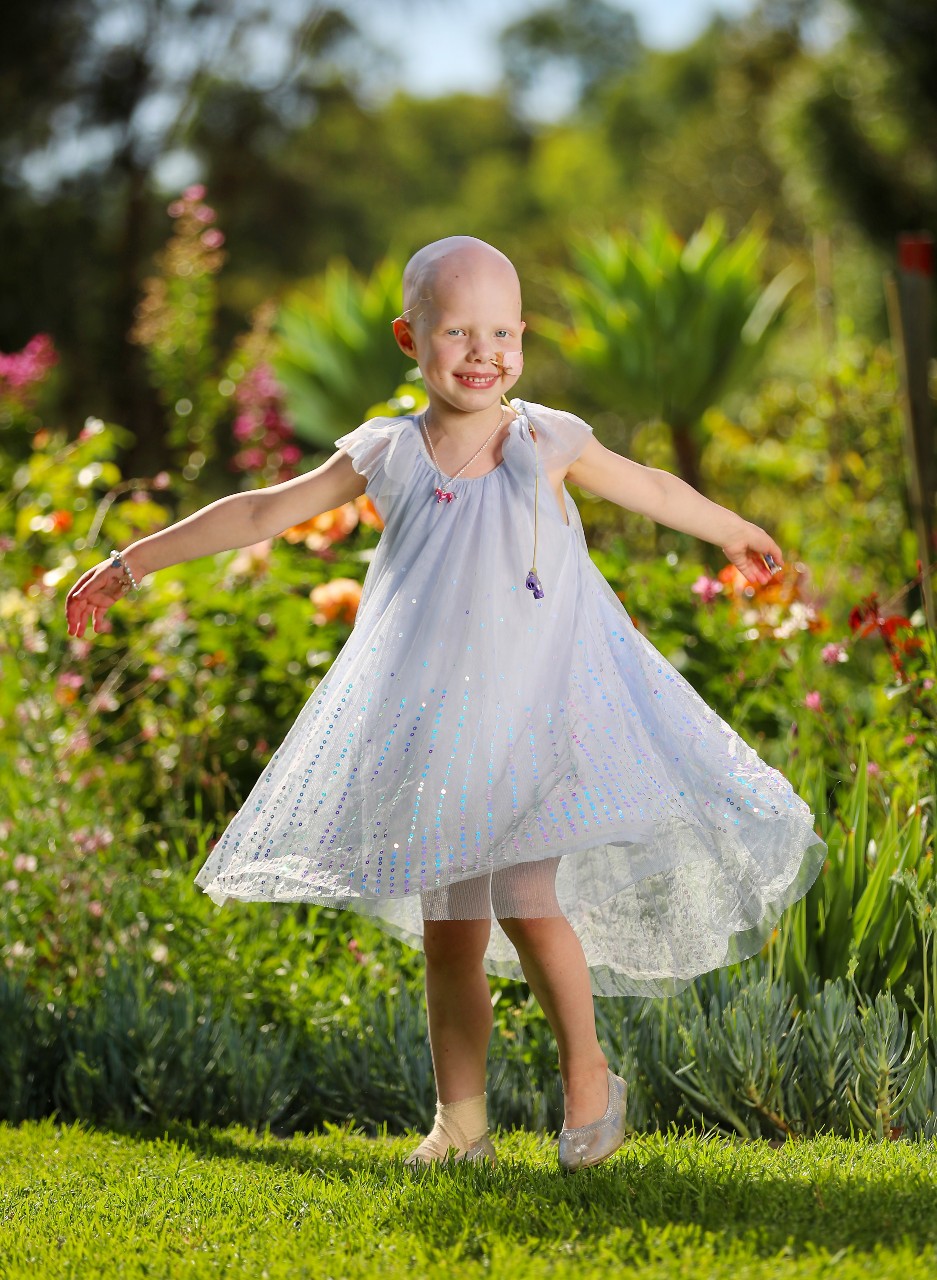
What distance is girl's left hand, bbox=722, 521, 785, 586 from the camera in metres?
2.45

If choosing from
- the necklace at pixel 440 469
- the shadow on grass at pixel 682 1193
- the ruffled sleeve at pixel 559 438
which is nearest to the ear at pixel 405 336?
the necklace at pixel 440 469

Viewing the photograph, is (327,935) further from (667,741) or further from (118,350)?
(118,350)

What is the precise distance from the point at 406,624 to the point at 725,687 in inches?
64.1

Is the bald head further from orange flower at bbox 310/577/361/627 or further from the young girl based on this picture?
orange flower at bbox 310/577/361/627

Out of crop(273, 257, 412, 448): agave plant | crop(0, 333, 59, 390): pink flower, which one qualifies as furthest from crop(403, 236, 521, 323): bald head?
crop(273, 257, 412, 448): agave plant

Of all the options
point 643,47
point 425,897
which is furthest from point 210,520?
point 643,47

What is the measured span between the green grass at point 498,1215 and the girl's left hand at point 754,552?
3.10ft

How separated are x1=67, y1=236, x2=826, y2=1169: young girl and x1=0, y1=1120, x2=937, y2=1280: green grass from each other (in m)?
0.15

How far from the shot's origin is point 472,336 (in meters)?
2.29

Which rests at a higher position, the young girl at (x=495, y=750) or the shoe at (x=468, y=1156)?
the young girl at (x=495, y=750)

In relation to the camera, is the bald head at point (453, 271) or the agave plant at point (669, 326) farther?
the agave plant at point (669, 326)

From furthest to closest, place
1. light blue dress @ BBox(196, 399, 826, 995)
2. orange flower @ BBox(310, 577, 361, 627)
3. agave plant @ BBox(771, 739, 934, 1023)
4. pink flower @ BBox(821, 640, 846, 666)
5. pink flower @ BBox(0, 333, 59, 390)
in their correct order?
pink flower @ BBox(0, 333, 59, 390)
orange flower @ BBox(310, 577, 361, 627)
pink flower @ BBox(821, 640, 846, 666)
agave plant @ BBox(771, 739, 934, 1023)
light blue dress @ BBox(196, 399, 826, 995)

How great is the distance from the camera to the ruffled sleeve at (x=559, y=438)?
2.34 m

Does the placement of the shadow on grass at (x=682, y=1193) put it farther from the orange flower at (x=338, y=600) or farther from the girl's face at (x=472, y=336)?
the orange flower at (x=338, y=600)
